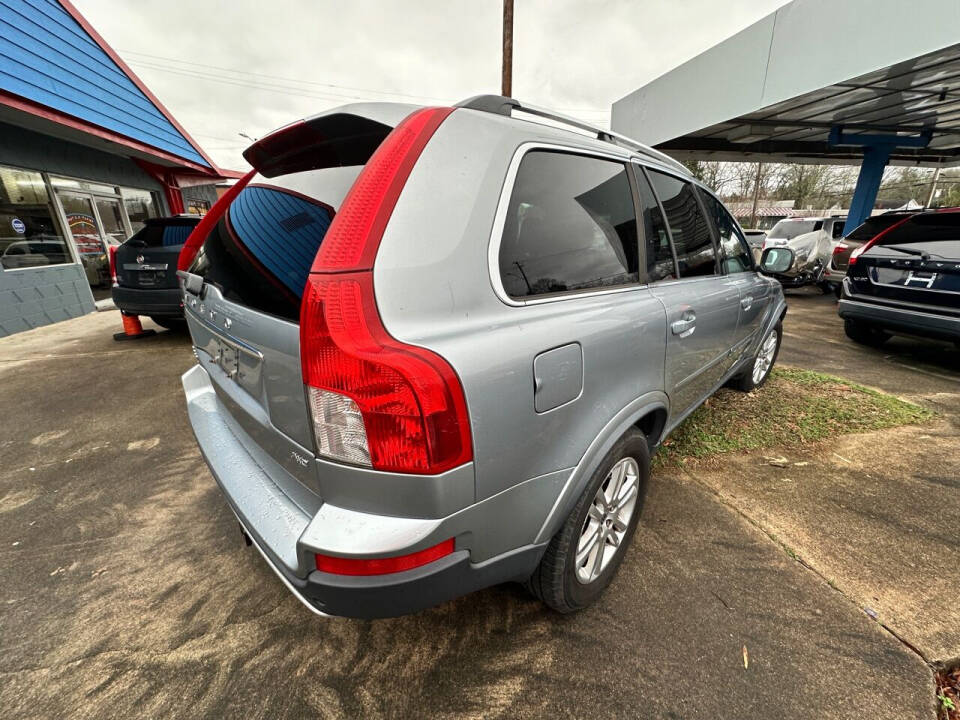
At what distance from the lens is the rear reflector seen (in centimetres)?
107

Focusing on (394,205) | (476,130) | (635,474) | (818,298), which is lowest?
(818,298)

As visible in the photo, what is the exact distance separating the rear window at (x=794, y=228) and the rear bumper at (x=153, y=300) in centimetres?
1530

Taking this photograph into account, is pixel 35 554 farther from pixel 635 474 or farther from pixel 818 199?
pixel 818 199

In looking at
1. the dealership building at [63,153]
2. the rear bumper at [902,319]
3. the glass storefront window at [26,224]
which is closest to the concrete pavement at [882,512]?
the rear bumper at [902,319]

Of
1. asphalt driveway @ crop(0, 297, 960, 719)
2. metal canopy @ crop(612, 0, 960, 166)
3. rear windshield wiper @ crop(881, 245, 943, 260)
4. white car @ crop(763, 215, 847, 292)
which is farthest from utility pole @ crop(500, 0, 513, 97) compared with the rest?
asphalt driveway @ crop(0, 297, 960, 719)

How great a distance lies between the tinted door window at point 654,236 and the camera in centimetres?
189

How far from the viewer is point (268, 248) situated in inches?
58.1

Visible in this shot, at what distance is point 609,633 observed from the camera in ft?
5.44

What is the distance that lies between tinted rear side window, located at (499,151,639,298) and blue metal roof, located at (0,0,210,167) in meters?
7.54

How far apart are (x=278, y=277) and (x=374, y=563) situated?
93 centimetres

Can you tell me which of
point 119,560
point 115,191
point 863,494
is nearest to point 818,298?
point 863,494

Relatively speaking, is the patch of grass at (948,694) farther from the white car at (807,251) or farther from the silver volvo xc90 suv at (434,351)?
the white car at (807,251)

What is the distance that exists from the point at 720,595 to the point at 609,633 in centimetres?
57

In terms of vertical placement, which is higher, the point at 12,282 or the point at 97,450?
the point at 12,282
